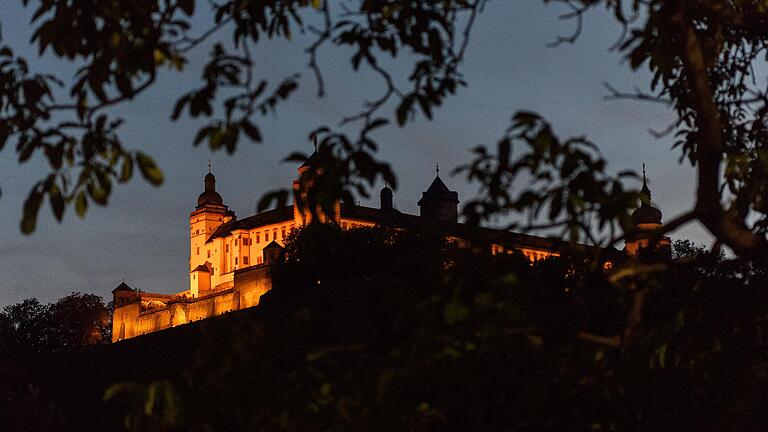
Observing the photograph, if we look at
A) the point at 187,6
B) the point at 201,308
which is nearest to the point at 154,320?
the point at 201,308

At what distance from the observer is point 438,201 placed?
320 feet

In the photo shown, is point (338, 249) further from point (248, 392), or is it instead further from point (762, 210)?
point (762, 210)

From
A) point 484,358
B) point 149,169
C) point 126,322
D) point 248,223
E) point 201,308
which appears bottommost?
point 484,358

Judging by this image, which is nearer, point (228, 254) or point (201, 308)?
point (201, 308)

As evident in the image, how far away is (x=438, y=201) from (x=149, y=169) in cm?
9322

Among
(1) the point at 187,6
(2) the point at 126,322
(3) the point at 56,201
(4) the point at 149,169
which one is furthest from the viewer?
A: (2) the point at 126,322

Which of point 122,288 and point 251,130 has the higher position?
point 122,288

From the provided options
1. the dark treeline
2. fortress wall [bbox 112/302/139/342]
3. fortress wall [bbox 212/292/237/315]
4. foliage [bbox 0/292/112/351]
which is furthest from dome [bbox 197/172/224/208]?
the dark treeline

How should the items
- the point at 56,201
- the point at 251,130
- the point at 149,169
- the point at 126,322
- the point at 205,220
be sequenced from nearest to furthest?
the point at 149,169 < the point at 56,201 < the point at 251,130 < the point at 126,322 < the point at 205,220

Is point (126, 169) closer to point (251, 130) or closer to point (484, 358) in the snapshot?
point (251, 130)

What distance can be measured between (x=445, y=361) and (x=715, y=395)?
2.62 metres

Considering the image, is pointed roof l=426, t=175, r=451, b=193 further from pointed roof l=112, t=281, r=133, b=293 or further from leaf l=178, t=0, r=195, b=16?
leaf l=178, t=0, r=195, b=16

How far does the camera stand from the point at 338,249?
5.56 m

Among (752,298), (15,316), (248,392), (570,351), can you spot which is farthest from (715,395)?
(15,316)
